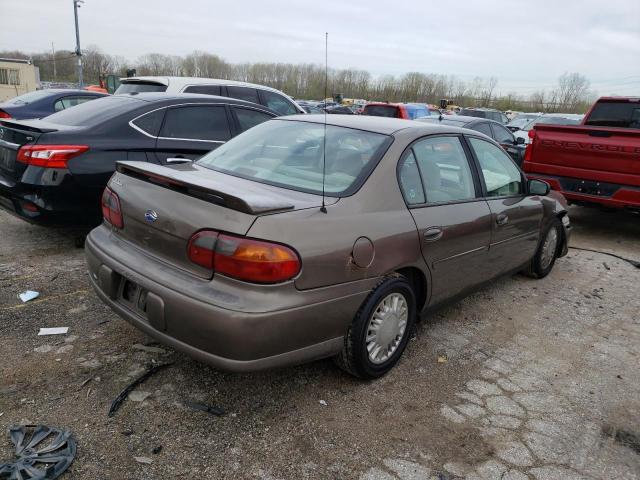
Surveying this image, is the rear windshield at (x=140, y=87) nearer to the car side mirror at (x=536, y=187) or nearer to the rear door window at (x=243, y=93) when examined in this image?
the rear door window at (x=243, y=93)

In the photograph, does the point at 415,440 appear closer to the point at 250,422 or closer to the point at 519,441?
the point at 519,441

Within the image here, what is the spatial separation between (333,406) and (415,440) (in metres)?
0.49

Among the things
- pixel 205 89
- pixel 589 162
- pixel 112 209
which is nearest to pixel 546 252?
pixel 589 162

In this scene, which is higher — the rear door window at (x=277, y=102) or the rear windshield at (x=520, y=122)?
the rear door window at (x=277, y=102)

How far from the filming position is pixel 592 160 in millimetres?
6566

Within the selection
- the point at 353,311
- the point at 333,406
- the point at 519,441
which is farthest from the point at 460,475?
the point at 353,311

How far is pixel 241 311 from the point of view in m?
2.30

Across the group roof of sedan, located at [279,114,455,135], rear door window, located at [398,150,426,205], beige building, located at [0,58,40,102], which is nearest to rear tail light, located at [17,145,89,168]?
roof of sedan, located at [279,114,455,135]

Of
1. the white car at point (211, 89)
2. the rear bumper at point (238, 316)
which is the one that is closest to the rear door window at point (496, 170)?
the rear bumper at point (238, 316)

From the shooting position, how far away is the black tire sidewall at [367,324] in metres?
2.79

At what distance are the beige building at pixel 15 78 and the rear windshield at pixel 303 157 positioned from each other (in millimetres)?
35271

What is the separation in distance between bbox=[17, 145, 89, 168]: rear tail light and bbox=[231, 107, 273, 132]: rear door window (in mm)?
1922

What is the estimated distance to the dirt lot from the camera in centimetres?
239

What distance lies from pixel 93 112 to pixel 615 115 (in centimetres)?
742
